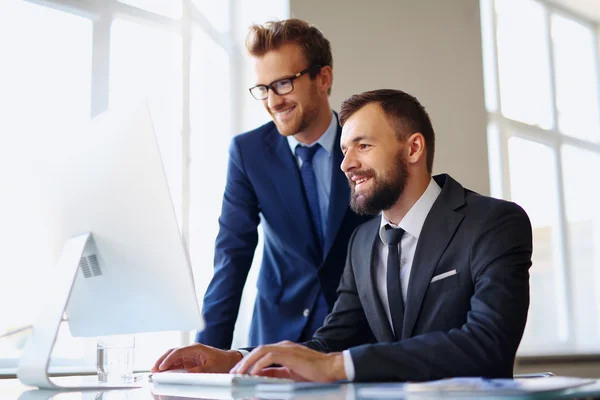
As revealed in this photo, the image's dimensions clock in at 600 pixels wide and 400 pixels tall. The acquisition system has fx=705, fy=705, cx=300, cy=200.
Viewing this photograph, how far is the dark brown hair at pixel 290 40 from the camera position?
2436mm

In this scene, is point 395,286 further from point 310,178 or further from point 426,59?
point 426,59

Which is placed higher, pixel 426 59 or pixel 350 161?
pixel 426 59

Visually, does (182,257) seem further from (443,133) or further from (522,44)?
(522,44)

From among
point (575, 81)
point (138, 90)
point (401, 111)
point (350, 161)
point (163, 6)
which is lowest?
point (350, 161)

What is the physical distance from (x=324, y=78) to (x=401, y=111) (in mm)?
605

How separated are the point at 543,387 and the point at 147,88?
3000 mm

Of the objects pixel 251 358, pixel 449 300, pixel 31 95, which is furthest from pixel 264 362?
pixel 31 95

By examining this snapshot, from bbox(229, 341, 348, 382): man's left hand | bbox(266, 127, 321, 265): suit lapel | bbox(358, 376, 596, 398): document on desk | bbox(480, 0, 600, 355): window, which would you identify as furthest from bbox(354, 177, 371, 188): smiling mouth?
bbox(480, 0, 600, 355): window

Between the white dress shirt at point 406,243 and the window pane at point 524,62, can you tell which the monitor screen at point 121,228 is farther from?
the window pane at point 524,62

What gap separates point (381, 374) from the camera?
1.36 metres

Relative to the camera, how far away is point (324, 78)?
259cm

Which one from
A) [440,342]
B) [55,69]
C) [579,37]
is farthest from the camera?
[579,37]

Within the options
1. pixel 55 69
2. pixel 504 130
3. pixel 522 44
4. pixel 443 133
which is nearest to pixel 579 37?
pixel 522 44

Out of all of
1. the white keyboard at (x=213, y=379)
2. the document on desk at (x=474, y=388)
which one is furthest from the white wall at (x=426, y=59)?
the document on desk at (x=474, y=388)
